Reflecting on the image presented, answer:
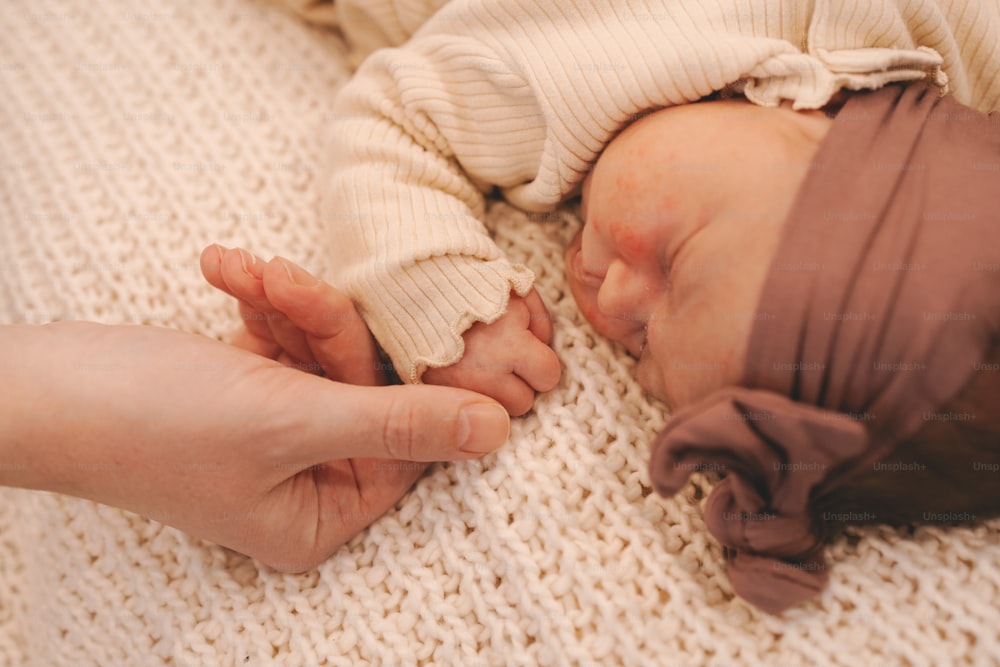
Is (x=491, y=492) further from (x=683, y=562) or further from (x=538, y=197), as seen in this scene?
(x=538, y=197)

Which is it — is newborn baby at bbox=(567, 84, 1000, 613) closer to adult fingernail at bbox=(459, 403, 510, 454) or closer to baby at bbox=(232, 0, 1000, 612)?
baby at bbox=(232, 0, 1000, 612)

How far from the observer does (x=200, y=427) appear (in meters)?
0.88

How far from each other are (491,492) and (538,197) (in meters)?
0.40

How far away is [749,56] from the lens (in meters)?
0.86

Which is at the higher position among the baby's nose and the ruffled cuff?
the baby's nose

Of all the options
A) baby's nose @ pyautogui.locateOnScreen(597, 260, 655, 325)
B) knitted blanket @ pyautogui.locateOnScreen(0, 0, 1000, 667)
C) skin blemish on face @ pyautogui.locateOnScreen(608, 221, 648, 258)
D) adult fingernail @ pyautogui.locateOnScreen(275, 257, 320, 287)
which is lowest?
knitted blanket @ pyautogui.locateOnScreen(0, 0, 1000, 667)

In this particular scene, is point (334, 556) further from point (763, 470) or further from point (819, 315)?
point (819, 315)

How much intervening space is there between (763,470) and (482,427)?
31cm

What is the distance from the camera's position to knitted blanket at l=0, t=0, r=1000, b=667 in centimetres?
84

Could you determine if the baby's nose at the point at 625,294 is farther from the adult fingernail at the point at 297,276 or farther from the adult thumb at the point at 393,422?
the adult fingernail at the point at 297,276

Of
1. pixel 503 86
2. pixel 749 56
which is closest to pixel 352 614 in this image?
pixel 503 86

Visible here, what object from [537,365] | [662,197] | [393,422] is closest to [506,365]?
[537,365]

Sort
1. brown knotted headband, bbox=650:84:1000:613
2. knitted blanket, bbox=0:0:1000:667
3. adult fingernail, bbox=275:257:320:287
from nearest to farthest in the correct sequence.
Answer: brown knotted headband, bbox=650:84:1000:613 < knitted blanket, bbox=0:0:1000:667 < adult fingernail, bbox=275:257:320:287

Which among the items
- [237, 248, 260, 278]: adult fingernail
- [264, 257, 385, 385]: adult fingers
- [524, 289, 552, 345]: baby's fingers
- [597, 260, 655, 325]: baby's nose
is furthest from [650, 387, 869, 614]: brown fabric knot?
[237, 248, 260, 278]: adult fingernail
